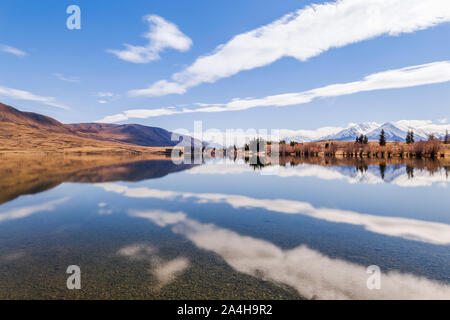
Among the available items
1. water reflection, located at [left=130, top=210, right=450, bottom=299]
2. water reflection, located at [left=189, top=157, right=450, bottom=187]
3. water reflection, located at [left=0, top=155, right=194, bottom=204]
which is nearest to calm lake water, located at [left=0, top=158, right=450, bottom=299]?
water reflection, located at [left=130, top=210, right=450, bottom=299]

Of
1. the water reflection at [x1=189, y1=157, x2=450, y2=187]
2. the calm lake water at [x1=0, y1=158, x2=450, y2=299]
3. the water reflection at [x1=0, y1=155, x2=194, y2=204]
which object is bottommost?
the calm lake water at [x1=0, y1=158, x2=450, y2=299]

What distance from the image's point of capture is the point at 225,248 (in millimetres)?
12414

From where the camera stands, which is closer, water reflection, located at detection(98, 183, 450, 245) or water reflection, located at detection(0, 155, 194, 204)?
water reflection, located at detection(98, 183, 450, 245)

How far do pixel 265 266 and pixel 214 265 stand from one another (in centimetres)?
227

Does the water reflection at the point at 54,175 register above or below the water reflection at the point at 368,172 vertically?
below

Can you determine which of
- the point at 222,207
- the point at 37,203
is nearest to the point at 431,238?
the point at 222,207

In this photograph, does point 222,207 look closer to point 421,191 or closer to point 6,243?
point 6,243

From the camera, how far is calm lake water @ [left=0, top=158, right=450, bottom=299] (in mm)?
8648

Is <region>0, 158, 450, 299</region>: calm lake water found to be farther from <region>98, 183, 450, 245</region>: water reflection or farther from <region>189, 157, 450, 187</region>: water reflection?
<region>189, 157, 450, 187</region>: water reflection

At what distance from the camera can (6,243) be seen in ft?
43.3

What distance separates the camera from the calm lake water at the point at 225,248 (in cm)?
865

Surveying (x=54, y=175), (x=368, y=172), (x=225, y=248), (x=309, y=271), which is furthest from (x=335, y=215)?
(x=54, y=175)

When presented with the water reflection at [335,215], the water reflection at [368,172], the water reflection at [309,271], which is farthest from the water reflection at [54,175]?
the water reflection at [309,271]

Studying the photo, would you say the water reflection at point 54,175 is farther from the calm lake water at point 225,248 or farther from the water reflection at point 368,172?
the water reflection at point 368,172
